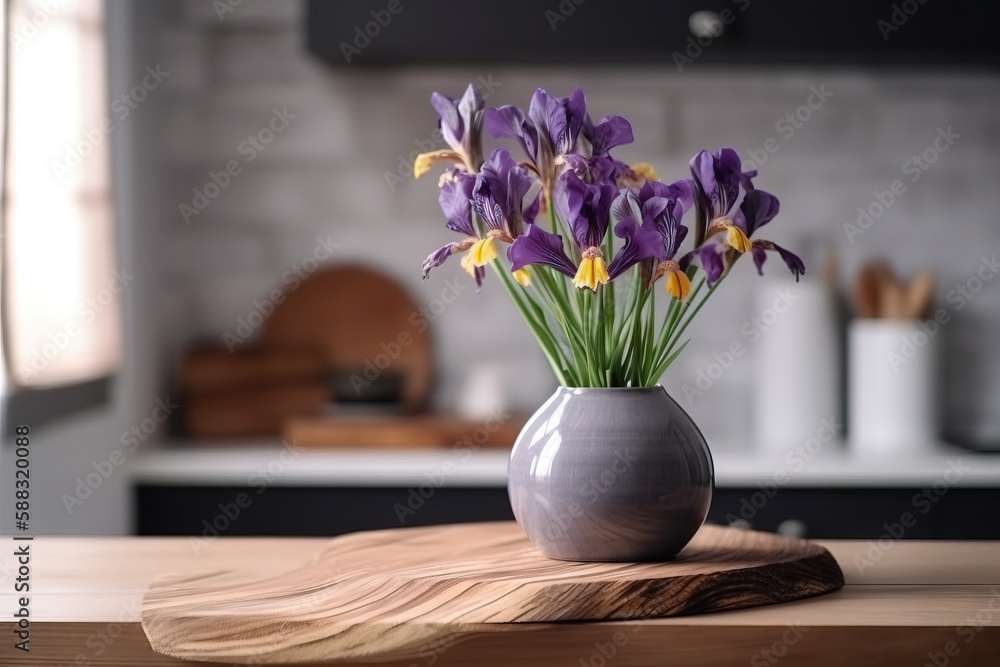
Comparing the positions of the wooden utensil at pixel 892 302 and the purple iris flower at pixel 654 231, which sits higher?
the purple iris flower at pixel 654 231

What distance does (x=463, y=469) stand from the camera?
82.1 inches

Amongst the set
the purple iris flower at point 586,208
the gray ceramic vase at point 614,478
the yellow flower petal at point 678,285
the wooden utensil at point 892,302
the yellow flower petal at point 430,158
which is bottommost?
the gray ceramic vase at point 614,478

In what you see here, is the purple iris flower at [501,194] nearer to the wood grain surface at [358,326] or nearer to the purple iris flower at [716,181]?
the purple iris flower at [716,181]

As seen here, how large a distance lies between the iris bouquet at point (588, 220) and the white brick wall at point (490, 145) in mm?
1494

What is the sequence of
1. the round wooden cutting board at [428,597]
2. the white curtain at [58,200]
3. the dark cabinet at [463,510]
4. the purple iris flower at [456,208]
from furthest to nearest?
the dark cabinet at [463,510]
the white curtain at [58,200]
the purple iris flower at [456,208]
the round wooden cutting board at [428,597]

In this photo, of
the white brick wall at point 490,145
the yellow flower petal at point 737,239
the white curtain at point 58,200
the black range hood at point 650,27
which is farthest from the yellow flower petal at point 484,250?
the white brick wall at point 490,145

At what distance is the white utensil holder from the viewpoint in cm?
229

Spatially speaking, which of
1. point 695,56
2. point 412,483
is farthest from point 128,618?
point 695,56

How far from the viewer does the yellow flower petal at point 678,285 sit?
90 cm

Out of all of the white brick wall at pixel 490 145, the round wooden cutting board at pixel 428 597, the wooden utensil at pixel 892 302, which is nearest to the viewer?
the round wooden cutting board at pixel 428 597

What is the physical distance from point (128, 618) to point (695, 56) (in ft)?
5.69

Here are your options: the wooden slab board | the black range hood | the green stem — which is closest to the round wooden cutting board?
the green stem

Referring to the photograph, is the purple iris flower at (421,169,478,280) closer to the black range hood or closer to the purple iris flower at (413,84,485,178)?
the purple iris flower at (413,84,485,178)

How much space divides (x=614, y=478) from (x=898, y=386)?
157 centimetres
